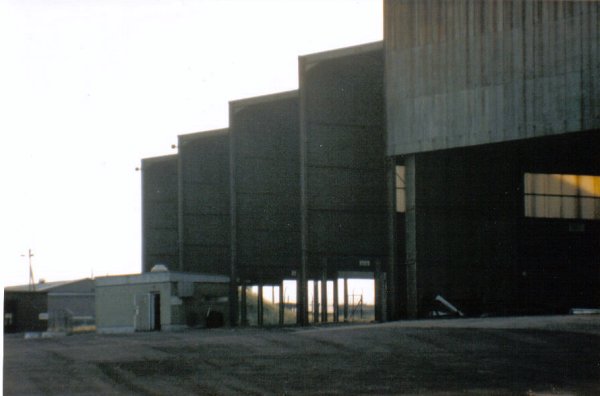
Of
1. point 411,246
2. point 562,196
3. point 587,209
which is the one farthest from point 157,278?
point 587,209

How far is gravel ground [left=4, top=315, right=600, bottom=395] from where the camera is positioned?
17547mm

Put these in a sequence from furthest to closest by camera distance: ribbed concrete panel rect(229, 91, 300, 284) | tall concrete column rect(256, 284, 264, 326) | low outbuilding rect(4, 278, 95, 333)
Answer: tall concrete column rect(256, 284, 264, 326) < low outbuilding rect(4, 278, 95, 333) < ribbed concrete panel rect(229, 91, 300, 284)

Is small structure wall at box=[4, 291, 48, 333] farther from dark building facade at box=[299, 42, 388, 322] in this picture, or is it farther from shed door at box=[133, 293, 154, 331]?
dark building facade at box=[299, 42, 388, 322]

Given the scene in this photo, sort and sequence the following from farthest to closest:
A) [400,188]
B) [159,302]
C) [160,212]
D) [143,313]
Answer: [160,212]
[143,313]
[159,302]
[400,188]

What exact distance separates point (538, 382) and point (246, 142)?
121 ft

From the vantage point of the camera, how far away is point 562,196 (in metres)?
49.9

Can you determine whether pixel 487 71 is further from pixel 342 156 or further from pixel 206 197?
pixel 206 197

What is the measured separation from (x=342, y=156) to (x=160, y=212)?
76.4ft

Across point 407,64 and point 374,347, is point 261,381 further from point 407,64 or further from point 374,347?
point 407,64

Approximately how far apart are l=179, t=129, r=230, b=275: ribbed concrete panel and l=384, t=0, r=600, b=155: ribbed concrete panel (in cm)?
2127

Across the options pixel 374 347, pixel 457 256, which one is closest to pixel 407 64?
pixel 457 256

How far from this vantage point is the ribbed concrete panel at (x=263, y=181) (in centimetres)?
5334

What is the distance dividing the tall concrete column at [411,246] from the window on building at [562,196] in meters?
8.06

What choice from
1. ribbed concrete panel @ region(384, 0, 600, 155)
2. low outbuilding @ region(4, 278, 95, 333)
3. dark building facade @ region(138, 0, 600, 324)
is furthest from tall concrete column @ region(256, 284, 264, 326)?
ribbed concrete panel @ region(384, 0, 600, 155)
